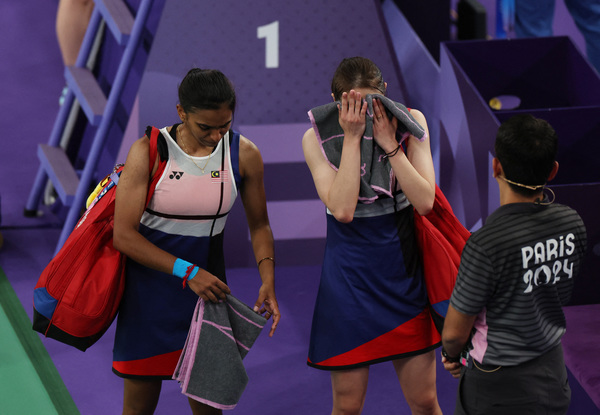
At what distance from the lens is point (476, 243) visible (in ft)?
6.35

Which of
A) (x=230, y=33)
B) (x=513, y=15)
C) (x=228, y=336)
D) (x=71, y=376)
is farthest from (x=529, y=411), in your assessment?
(x=513, y=15)

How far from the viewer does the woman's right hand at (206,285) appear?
2395mm

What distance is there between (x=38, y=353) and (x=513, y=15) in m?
3.51

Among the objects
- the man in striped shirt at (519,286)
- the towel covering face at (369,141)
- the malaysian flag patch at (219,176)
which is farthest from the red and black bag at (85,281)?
the man in striped shirt at (519,286)

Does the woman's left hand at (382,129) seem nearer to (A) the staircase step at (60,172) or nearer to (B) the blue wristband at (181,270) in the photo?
(B) the blue wristband at (181,270)

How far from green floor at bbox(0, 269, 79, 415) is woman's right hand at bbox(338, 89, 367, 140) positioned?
185 centimetres

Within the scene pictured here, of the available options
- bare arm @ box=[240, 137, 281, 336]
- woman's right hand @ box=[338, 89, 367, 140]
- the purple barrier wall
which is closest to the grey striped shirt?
woman's right hand @ box=[338, 89, 367, 140]

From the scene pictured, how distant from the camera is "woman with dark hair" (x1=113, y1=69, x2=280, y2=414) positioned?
239 centimetres

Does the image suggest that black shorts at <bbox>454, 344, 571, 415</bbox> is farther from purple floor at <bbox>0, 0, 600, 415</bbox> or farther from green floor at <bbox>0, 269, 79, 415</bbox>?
green floor at <bbox>0, 269, 79, 415</bbox>

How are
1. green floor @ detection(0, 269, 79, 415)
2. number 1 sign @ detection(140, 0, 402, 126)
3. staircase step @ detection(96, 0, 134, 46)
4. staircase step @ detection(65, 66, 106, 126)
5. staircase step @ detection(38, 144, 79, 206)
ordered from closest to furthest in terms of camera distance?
1. green floor @ detection(0, 269, 79, 415)
2. number 1 sign @ detection(140, 0, 402, 126)
3. staircase step @ detection(96, 0, 134, 46)
4. staircase step @ detection(65, 66, 106, 126)
5. staircase step @ detection(38, 144, 79, 206)

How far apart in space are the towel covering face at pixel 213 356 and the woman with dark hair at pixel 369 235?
0.84 feet

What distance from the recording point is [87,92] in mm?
5176

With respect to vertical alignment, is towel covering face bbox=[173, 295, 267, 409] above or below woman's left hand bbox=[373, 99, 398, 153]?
below

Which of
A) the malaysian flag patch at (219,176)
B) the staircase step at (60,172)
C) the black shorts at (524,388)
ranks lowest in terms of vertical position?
the staircase step at (60,172)
